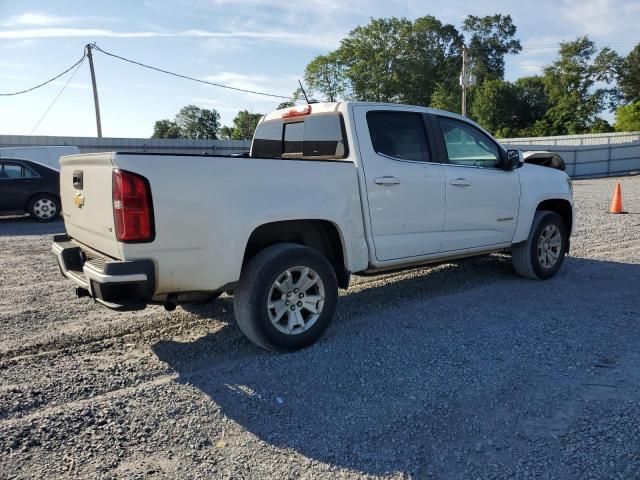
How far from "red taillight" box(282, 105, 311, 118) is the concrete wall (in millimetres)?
13487

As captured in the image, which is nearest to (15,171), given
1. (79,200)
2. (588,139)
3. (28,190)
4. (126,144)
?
(28,190)

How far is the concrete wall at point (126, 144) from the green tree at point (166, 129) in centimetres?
6540

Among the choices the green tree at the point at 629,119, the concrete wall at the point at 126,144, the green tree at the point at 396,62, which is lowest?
the concrete wall at the point at 126,144

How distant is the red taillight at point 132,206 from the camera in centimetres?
338

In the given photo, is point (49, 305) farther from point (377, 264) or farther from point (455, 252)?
point (455, 252)

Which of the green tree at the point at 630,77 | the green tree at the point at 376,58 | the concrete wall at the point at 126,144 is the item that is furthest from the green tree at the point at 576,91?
the concrete wall at the point at 126,144

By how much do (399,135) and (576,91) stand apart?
65.9 meters

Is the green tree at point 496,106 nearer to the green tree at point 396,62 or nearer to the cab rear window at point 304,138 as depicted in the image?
the green tree at point 396,62

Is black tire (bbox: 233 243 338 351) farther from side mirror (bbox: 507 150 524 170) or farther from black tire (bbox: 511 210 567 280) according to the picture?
black tire (bbox: 511 210 567 280)

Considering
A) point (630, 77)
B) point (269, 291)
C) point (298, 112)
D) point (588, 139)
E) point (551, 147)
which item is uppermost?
point (630, 77)

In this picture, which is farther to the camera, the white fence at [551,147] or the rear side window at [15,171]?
the white fence at [551,147]

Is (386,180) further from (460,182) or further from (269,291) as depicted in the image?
(269,291)

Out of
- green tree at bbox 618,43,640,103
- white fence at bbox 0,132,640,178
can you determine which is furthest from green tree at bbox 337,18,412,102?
white fence at bbox 0,132,640,178

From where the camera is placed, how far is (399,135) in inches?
196
